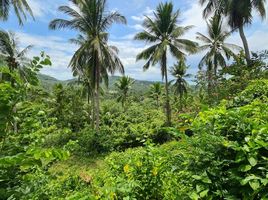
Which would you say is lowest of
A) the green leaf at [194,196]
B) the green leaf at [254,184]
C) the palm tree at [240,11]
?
the green leaf at [194,196]

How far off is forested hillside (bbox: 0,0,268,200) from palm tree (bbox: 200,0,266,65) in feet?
0.22

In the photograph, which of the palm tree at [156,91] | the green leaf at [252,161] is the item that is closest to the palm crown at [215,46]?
the palm tree at [156,91]

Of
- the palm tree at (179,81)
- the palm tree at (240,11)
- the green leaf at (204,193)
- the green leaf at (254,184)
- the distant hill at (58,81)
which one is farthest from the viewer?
the palm tree at (179,81)

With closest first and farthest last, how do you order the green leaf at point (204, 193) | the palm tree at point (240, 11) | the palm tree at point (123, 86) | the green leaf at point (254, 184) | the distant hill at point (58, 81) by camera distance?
the green leaf at point (254, 184) → the green leaf at point (204, 193) → the distant hill at point (58, 81) → the palm tree at point (240, 11) → the palm tree at point (123, 86)

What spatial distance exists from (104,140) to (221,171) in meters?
19.2

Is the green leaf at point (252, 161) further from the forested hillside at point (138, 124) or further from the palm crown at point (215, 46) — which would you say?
the palm crown at point (215, 46)

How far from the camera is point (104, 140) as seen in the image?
20781 mm

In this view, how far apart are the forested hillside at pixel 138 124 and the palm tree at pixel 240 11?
7cm

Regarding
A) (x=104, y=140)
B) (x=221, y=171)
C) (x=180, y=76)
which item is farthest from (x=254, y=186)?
(x=180, y=76)

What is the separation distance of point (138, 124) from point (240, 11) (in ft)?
34.4

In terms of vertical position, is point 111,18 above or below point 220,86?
above

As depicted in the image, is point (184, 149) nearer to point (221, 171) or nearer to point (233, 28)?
point (221, 171)

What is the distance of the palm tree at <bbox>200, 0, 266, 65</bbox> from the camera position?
2059 centimetres

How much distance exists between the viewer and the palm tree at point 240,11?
20.6 metres
